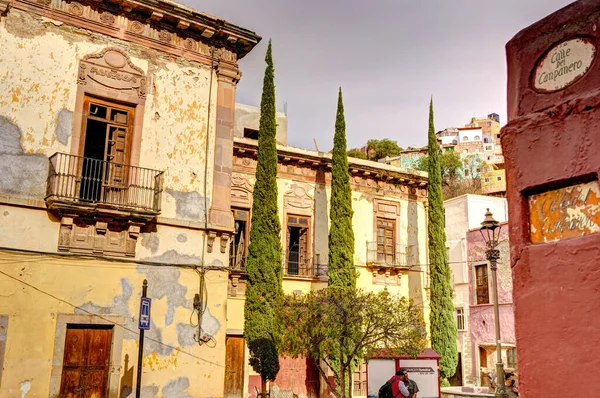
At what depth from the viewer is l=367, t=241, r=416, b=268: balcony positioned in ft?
67.2

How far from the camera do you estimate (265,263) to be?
55.3ft

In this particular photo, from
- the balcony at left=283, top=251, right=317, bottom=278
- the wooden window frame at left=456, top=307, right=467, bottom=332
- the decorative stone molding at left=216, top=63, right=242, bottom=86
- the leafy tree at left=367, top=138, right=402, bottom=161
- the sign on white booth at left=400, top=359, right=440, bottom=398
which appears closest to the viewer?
the decorative stone molding at left=216, top=63, right=242, bottom=86

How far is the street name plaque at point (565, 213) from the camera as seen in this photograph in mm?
3184

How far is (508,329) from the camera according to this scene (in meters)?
23.5

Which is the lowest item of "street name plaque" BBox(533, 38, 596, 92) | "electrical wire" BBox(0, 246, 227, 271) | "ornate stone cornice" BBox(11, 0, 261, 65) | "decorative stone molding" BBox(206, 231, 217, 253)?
"electrical wire" BBox(0, 246, 227, 271)

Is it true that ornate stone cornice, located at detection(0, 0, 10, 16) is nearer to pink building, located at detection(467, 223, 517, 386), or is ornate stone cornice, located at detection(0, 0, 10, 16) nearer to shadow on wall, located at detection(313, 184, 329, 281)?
shadow on wall, located at detection(313, 184, 329, 281)

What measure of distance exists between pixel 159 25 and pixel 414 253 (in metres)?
12.6

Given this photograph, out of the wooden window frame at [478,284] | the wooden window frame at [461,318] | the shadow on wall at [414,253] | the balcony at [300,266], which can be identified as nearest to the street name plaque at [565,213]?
the balcony at [300,266]

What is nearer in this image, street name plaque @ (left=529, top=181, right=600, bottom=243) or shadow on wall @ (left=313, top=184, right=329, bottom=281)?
street name plaque @ (left=529, top=181, right=600, bottom=243)

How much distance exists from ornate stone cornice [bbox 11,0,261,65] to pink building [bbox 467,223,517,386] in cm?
1415

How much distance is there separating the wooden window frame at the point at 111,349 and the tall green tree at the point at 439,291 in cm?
1242

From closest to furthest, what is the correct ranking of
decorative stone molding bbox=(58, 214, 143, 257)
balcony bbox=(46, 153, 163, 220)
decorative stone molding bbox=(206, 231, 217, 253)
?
1. balcony bbox=(46, 153, 163, 220)
2. decorative stone molding bbox=(58, 214, 143, 257)
3. decorative stone molding bbox=(206, 231, 217, 253)

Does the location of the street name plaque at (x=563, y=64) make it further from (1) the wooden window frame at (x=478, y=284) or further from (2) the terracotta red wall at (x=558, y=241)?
(1) the wooden window frame at (x=478, y=284)

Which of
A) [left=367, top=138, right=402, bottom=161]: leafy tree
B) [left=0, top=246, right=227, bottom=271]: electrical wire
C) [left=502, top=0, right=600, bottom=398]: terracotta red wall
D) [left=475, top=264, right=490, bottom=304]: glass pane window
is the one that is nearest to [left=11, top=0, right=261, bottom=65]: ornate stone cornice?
[left=0, top=246, right=227, bottom=271]: electrical wire
